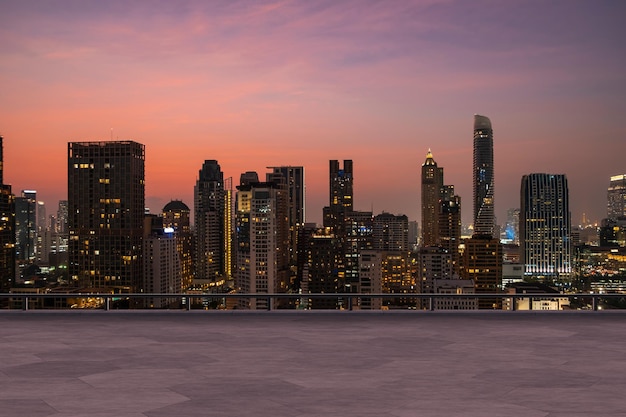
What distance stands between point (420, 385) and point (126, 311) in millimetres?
13675

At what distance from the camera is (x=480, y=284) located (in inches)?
7638

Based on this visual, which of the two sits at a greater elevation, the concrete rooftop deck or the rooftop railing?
the rooftop railing

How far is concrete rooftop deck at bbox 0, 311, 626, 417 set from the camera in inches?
434

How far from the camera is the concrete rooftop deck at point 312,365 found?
11.0m

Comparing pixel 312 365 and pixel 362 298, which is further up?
pixel 362 298

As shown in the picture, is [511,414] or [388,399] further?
[388,399]

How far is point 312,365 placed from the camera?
568 inches

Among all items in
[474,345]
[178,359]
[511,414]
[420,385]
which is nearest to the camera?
[511,414]

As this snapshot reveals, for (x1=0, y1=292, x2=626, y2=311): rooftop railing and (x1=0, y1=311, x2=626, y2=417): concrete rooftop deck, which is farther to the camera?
(x1=0, y1=292, x2=626, y2=311): rooftop railing

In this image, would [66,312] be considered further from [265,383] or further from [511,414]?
[511,414]

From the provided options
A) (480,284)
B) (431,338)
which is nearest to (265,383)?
(431,338)

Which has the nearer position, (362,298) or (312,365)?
(312,365)

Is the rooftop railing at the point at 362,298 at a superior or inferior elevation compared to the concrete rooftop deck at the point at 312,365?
superior

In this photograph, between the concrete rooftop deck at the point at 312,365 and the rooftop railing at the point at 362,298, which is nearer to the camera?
A: the concrete rooftop deck at the point at 312,365
